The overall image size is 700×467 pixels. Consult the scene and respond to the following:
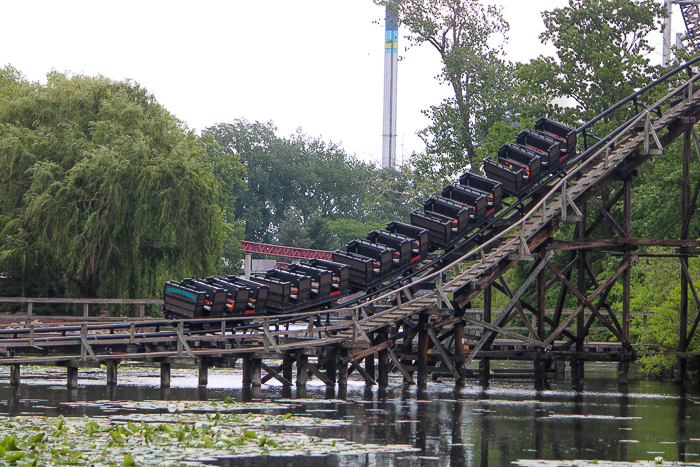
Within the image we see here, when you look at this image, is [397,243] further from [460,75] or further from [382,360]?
[460,75]

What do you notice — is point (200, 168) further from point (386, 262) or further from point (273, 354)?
point (273, 354)

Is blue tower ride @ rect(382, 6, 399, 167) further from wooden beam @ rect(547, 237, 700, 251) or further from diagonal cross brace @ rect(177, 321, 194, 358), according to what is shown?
diagonal cross brace @ rect(177, 321, 194, 358)

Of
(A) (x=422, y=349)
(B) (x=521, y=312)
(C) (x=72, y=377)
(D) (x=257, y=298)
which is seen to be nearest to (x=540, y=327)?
(B) (x=521, y=312)

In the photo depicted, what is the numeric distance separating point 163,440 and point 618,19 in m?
42.1

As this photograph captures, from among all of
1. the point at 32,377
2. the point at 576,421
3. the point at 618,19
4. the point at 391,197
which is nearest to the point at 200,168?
the point at 32,377

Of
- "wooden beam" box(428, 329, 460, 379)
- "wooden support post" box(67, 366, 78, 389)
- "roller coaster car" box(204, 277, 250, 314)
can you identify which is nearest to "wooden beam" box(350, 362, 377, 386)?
"wooden beam" box(428, 329, 460, 379)

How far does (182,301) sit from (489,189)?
41.7ft

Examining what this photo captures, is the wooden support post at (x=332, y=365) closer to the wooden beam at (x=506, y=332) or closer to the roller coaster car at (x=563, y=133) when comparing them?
the wooden beam at (x=506, y=332)

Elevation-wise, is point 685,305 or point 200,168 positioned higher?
point 200,168

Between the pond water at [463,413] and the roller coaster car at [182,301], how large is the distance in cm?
229

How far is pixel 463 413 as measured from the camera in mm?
23375

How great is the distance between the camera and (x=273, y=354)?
92.4 ft

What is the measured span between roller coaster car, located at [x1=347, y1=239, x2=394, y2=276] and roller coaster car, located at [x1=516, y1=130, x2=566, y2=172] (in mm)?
7238

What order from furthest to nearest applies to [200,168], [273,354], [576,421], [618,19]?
[618,19]
[200,168]
[273,354]
[576,421]
